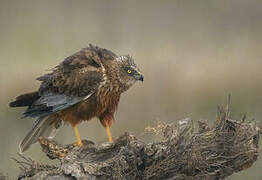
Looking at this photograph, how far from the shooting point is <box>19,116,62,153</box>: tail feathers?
5816 mm

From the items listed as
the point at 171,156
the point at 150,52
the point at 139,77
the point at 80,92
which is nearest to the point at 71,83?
the point at 80,92

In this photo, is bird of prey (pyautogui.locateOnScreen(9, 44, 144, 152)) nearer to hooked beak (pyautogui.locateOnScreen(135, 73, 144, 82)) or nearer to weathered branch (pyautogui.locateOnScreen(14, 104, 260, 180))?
hooked beak (pyautogui.locateOnScreen(135, 73, 144, 82))

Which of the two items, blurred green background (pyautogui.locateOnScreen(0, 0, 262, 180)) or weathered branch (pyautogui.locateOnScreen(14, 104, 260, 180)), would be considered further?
blurred green background (pyautogui.locateOnScreen(0, 0, 262, 180))

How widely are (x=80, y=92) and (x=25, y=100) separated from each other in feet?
1.45

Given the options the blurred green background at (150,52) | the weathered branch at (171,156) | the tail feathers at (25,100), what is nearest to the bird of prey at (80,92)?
the tail feathers at (25,100)

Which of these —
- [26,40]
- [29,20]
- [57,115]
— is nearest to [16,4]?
[29,20]

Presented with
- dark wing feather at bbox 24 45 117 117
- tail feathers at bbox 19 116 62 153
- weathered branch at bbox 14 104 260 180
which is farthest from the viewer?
tail feathers at bbox 19 116 62 153

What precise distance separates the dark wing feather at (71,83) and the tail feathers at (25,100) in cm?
5

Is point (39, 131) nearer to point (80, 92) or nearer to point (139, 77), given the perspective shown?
point (80, 92)

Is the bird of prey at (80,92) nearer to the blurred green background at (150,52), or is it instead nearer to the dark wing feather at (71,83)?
the dark wing feather at (71,83)

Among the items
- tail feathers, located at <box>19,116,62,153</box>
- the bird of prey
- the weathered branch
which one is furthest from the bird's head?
the weathered branch

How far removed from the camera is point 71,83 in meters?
5.78

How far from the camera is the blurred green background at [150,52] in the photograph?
8291 mm

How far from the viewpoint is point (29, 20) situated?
1165 cm
